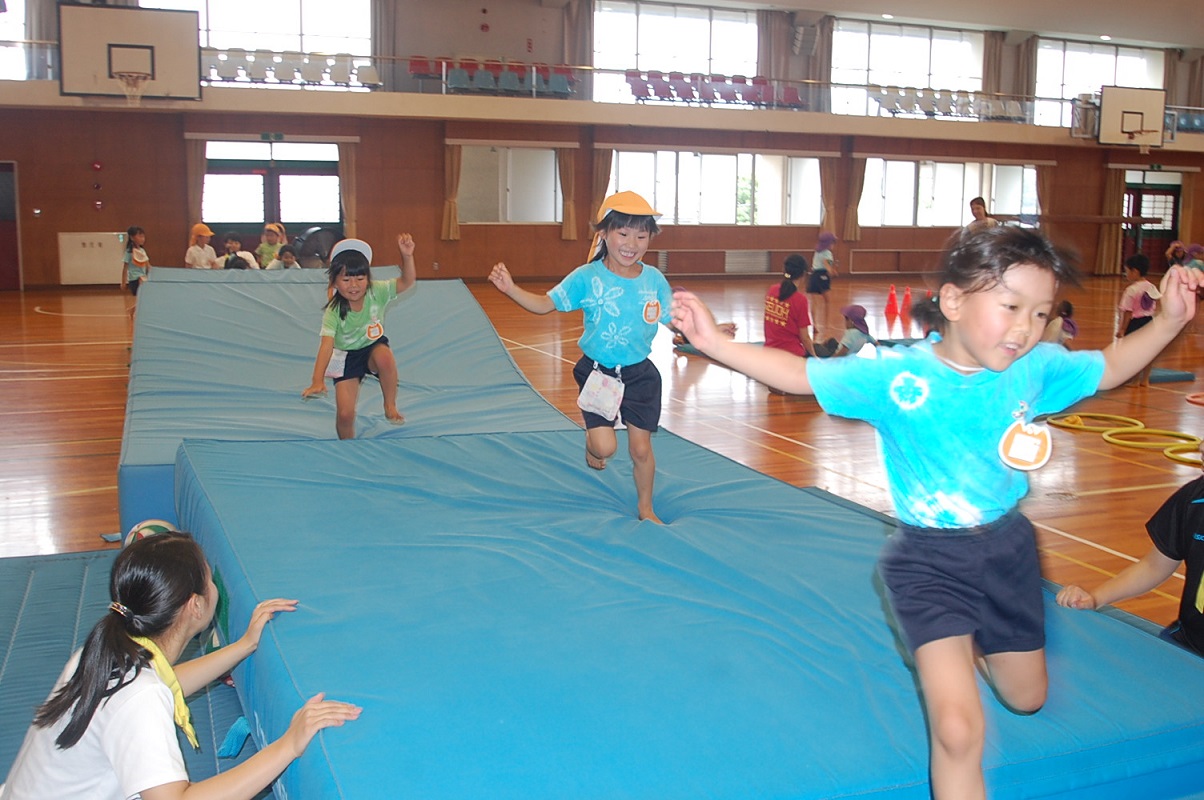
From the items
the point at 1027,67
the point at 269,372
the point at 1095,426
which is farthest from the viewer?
the point at 1027,67

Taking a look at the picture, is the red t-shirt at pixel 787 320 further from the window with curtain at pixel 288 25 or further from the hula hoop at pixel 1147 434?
the window with curtain at pixel 288 25

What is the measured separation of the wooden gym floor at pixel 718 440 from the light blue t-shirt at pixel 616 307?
166 cm

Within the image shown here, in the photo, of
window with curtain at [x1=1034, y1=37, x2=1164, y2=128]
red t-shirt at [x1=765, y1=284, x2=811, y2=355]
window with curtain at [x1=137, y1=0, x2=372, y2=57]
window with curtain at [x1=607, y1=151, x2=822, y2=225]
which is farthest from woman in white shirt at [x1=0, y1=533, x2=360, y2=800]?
window with curtain at [x1=1034, y1=37, x2=1164, y2=128]

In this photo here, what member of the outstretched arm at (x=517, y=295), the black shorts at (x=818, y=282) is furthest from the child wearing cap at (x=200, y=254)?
the outstretched arm at (x=517, y=295)

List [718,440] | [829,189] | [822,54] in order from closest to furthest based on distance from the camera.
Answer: [718,440] → [829,189] → [822,54]

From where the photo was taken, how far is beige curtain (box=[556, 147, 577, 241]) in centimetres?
1920

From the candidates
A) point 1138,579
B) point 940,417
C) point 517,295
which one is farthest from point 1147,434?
point 940,417

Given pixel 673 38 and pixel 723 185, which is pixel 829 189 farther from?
pixel 673 38

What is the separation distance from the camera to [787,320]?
8.70 metres

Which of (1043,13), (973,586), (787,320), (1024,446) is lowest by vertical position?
(973,586)

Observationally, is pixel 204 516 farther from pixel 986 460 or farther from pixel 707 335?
pixel 986 460

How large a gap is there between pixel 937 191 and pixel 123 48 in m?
16.2

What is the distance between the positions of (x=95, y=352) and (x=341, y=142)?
27.8 feet

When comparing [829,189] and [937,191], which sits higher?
[937,191]
